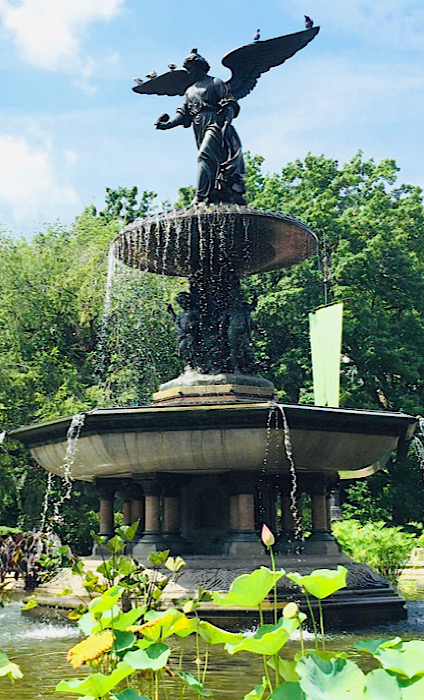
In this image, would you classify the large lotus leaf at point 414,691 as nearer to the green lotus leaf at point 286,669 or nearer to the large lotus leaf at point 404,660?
the large lotus leaf at point 404,660

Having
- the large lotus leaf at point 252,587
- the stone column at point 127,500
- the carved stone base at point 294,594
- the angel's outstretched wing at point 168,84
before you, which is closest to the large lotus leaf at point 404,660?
the large lotus leaf at point 252,587

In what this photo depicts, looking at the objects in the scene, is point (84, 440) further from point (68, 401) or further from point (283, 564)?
point (68, 401)

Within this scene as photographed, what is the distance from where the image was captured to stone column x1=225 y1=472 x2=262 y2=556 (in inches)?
427

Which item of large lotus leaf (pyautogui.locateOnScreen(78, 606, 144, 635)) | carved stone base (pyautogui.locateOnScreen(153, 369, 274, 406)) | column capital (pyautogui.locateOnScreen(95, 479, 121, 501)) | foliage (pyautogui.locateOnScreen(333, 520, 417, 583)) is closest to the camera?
large lotus leaf (pyautogui.locateOnScreen(78, 606, 144, 635))

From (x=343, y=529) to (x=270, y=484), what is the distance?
7.01 meters

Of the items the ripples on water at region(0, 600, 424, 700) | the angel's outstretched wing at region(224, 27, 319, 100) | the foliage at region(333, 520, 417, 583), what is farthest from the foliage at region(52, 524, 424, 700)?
the foliage at region(333, 520, 417, 583)

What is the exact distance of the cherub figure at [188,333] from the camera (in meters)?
13.2

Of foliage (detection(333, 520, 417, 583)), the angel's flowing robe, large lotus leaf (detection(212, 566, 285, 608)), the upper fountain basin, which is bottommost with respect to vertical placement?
foliage (detection(333, 520, 417, 583))

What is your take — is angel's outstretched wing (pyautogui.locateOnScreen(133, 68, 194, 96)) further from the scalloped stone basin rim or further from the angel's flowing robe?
the scalloped stone basin rim

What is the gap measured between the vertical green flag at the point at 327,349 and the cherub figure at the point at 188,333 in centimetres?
341

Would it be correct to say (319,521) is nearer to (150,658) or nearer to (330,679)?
(150,658)

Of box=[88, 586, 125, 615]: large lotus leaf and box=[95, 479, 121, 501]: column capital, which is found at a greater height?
box=[95, 479, 121, 501]: column capital

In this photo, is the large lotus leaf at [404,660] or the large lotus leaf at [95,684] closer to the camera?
the large lotus leaf at [404,660]

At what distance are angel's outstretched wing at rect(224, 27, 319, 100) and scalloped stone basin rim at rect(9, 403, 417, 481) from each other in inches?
231
